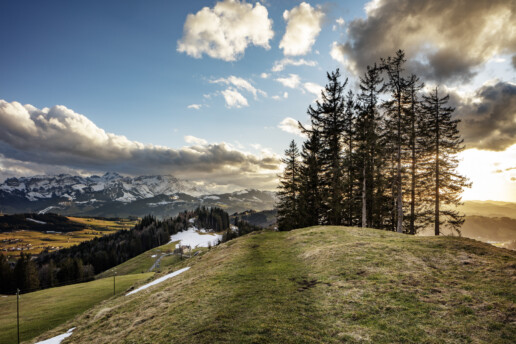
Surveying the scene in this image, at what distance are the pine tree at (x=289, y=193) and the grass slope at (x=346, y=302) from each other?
2144cm

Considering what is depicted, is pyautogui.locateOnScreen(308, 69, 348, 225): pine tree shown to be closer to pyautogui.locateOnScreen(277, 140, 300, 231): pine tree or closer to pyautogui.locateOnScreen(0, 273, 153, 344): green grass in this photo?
pyautogui.locateOnScreen(277, 140, 300, 231): pine tree

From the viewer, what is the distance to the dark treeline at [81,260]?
82.1 meters

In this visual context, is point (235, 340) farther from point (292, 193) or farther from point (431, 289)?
point (292, 193)

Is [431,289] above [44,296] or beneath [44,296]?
above

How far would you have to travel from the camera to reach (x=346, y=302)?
10.6 metres

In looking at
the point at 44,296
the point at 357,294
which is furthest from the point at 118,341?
the point at 44,296

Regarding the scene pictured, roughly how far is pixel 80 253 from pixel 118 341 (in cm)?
17761

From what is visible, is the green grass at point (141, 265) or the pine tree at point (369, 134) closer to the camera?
the pine tree at point (369, 134)

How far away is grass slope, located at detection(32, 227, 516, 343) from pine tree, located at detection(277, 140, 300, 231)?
70.3ft

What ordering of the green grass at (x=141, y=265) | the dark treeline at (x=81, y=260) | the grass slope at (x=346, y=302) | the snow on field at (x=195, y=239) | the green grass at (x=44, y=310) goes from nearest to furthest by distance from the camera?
the grass slope at (x=346, y=302)
the green grass at (x=44, y=310)
the dark treeline at (x=81, y=260)
the green grass at (x=141, y=265)
the snow on field at (x=195, y=239)

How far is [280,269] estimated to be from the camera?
1677 cm

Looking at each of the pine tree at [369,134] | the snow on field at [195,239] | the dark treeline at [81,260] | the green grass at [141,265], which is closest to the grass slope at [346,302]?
the pine tree at [369,134]

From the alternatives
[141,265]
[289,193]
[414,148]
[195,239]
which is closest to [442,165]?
[414,148]

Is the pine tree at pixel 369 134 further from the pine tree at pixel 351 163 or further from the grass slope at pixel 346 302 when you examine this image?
the grass slope at pixel 346 302
